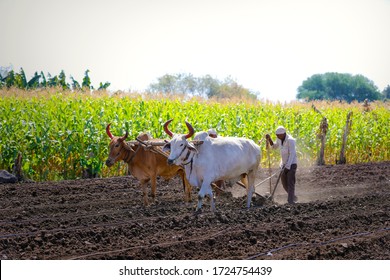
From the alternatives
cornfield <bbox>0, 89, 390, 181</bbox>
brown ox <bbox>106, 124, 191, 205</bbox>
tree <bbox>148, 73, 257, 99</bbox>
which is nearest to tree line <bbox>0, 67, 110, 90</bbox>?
cornfield <bbox>0, 89, 390, 181</bbox>

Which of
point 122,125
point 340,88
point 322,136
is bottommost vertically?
point 322,136

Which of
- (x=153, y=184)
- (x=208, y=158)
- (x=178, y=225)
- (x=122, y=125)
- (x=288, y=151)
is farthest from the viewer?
(x=122, y=125)

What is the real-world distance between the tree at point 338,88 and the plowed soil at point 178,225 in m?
47.6

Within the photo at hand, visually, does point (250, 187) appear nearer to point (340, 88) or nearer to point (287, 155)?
point (287, 155)

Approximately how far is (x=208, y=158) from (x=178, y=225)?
154cm

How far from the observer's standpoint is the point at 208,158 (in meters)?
11.7

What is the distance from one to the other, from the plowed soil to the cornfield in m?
1.69

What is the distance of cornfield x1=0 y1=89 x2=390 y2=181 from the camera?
17.1 metres

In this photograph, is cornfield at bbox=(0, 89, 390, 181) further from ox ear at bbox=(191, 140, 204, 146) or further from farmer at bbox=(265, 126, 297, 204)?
ox ear at bbox=(191, 140, 204, 146)

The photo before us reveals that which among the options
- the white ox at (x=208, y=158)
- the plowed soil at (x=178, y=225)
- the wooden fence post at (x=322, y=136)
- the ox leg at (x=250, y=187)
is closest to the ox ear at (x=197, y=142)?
the white ox at (x=208, y=158)

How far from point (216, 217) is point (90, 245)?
2332 mm

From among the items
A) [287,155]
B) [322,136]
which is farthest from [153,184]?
[322,136]

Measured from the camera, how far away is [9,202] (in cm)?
1324
